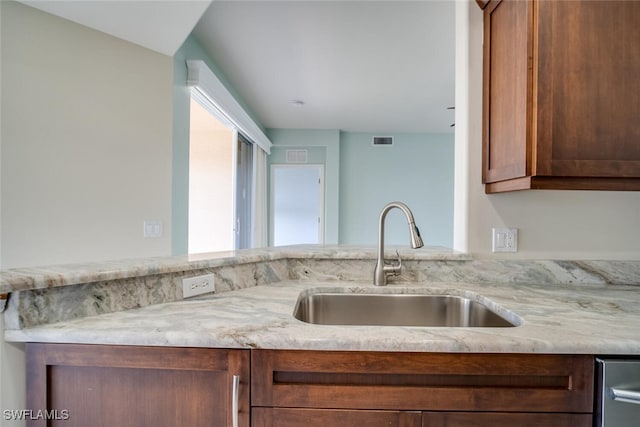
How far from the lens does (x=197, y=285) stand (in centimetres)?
116

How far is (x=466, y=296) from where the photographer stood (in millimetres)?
1295

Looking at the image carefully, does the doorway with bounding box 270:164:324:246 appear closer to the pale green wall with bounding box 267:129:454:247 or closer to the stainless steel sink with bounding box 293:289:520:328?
the pale green wall with bounding box 267:129:454:247

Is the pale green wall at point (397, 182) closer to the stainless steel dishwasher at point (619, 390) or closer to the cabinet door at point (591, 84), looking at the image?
the cabinet door at point (591, 84)

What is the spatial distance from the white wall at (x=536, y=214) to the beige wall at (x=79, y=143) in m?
1.97

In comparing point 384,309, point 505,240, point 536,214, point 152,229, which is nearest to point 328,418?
point 384,309

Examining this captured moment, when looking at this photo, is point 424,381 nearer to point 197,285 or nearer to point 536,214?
point 197,285

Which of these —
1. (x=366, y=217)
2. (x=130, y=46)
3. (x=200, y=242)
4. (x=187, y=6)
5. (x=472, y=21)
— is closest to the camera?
(x=472, y=21)

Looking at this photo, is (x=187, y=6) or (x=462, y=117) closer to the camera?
(x=462, y=117)

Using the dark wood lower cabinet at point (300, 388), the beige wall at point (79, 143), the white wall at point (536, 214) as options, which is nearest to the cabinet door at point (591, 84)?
the white wall at point (536, 214)

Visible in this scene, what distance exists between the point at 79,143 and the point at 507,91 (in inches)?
92.8

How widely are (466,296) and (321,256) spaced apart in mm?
621

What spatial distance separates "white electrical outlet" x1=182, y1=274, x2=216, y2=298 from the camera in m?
1.13

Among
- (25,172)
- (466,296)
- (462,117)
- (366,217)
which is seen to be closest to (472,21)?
(462,117)

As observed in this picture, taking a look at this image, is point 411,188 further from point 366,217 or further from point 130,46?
point 130,46
